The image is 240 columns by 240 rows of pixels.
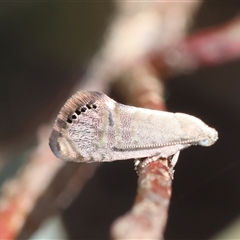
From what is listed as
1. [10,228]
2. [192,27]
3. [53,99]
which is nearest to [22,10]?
[53,99]

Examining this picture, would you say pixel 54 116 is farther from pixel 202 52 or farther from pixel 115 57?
pixel 202 52

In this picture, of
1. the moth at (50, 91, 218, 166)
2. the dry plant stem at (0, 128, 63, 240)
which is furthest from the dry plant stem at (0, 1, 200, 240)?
the moth at (50, 91, 218, 166)

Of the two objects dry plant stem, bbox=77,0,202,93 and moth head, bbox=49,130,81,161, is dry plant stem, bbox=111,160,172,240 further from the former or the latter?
dry plant stem, bbox=77,0,202,93

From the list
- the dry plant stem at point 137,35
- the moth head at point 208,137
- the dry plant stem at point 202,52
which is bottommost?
the moth head at point 208,137

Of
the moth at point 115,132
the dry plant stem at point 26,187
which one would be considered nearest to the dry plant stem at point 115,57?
the dry plant stem at point 26,187

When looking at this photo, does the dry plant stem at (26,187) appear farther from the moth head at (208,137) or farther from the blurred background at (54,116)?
the moth head at (208,137)

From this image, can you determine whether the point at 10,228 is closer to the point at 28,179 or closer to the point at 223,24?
the point at 28,179

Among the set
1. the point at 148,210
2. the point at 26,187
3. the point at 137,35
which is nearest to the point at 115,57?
the point at 137,35
